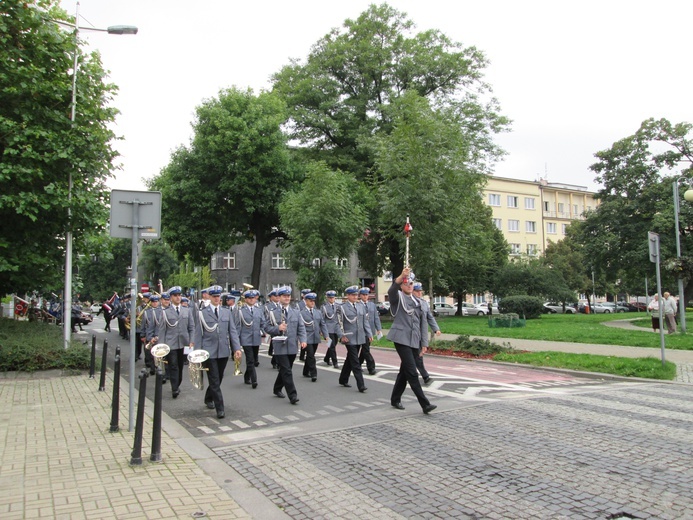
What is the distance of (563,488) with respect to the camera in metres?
4.86

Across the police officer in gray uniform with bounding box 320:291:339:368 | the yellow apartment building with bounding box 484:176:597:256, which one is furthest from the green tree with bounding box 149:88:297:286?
the yellow apartment building with bounding box 484:176:597:256

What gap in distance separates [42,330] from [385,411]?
1051 centimetres

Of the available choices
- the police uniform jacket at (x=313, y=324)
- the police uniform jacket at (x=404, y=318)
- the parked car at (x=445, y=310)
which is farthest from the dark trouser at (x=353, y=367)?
the parked car at (x=445, y=310)

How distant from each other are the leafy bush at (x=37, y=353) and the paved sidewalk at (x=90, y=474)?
3763mm

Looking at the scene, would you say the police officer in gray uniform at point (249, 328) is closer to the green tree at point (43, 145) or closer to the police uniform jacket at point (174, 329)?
the police uniform jacket at point (174, 329)

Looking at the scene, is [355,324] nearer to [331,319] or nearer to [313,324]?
[313,324]

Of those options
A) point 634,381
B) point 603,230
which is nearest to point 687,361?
point 634,381

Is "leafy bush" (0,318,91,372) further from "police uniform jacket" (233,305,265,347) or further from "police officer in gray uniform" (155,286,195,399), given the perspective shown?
"police uniform jacket" (233,305,265,347)

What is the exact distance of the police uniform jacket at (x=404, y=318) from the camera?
26.6 feet

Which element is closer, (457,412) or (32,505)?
(32,505)

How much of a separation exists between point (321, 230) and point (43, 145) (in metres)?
12.5

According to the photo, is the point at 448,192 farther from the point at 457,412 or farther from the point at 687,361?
the point at 457,412

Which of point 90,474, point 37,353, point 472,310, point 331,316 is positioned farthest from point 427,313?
point 472,310

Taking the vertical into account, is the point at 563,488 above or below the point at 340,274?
below
